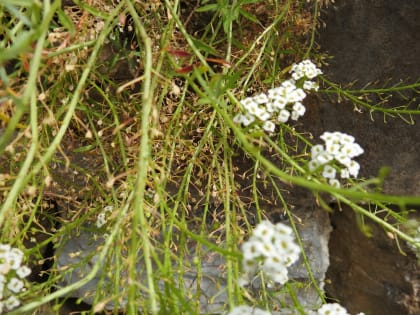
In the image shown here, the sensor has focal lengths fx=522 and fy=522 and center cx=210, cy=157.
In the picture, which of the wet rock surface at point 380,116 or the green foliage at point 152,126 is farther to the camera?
the wet rock surface at point 380,116

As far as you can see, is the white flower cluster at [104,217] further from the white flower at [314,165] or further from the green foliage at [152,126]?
the white flower at [314,165]

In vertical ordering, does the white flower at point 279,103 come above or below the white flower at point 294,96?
above

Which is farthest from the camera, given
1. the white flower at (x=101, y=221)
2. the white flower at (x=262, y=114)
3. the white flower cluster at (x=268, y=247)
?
the white flower at (x=101, y=221)

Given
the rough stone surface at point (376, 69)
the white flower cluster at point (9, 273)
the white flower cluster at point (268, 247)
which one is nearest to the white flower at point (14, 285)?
the white flower cluster at point (9, 273)

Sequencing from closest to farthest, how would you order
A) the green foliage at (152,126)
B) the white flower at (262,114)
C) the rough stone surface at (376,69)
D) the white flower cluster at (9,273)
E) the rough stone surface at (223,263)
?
the white flower cluster at (9,273) < the white flower at (262,114) < the green foliage at (152,126) < the rough stone surface at (376,69) < the rough stone surface at (223,263)

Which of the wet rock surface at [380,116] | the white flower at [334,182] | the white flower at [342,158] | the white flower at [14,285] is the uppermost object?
the white flower at [342,158]

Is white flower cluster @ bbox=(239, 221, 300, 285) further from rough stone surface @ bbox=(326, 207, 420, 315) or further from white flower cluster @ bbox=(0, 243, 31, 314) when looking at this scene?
rough stone surface @ bbox=(326, 207, 420, 315)

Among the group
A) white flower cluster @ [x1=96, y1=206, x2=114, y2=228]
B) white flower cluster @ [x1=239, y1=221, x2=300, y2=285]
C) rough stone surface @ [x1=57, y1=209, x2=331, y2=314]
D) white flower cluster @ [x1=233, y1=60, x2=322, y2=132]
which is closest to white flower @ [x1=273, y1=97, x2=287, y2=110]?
white flower cluster @ [x1=233, y1=60, x2=322, y2=132]
